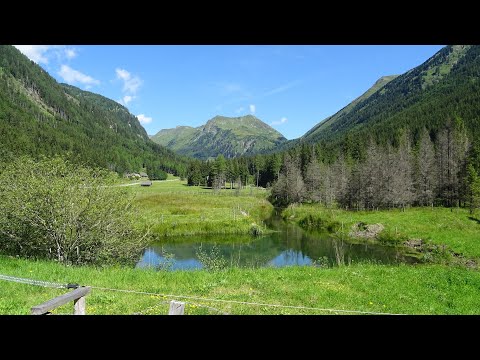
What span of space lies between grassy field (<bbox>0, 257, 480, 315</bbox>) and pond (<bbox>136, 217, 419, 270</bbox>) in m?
17.7

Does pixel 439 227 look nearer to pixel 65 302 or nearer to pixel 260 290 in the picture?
pixel 260 290

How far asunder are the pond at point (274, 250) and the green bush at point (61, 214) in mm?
13108

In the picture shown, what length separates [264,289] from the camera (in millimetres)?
13031

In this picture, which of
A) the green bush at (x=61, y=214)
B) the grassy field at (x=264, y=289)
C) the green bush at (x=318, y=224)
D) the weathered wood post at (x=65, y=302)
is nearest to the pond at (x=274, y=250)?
the green bush at (x=318, y=224)

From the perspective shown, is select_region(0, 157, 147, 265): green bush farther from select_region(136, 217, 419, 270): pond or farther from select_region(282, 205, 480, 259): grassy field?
select_region(282, 205, 480, 259): grassy field

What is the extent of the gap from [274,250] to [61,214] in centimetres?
3016

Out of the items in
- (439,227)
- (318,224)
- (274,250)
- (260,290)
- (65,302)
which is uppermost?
(65,302)

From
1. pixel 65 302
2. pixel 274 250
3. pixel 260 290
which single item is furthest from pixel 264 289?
pixel 274 250

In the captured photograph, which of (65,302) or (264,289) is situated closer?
(65,302)

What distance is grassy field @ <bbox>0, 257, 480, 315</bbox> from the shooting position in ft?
34.9

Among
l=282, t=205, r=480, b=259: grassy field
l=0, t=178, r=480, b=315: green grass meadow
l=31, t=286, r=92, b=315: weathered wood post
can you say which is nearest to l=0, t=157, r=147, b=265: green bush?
l=0, t=178, r=480, b=315: green grass meadow

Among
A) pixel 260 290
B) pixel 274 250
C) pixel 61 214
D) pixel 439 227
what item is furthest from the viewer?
pixel 439 227
